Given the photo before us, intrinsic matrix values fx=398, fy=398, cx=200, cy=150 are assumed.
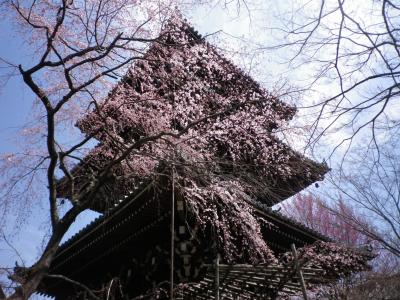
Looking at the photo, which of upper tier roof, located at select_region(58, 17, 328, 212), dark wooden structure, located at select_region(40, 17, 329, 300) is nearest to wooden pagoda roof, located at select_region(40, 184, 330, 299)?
dark wooden structure, located at select_region(40, 17, 329, 300)

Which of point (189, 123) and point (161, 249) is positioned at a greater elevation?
point (189, 123)

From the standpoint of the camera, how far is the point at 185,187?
6172mm

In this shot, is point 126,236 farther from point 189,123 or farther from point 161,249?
point 189,123

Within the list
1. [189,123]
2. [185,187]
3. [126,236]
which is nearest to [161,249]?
[126,236]

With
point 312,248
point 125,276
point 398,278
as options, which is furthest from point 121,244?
point 398,278

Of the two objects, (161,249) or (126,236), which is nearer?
(161,249)

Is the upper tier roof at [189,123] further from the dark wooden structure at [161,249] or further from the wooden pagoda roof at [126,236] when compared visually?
the wooden pagoda roof at [126,236]

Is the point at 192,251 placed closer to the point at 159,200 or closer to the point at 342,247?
the point at 159,200

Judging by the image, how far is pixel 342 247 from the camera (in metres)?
7.89

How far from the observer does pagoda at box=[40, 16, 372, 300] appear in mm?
6191

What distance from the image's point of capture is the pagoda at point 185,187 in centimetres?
619

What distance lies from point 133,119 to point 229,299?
3.75 metres

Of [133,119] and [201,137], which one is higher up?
[133,119]

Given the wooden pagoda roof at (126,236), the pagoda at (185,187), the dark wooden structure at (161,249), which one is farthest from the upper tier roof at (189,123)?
the wooden pagoda roof at (126,236)
